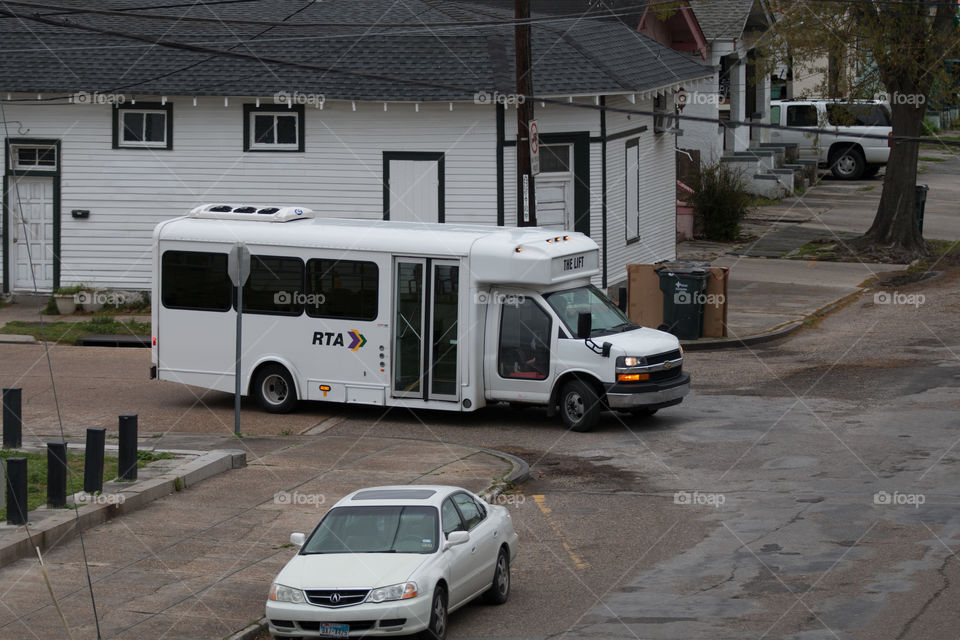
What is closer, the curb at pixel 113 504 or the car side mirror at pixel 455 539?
the car side mirror at pixel 455 539

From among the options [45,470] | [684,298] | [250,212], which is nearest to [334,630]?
[45,470]

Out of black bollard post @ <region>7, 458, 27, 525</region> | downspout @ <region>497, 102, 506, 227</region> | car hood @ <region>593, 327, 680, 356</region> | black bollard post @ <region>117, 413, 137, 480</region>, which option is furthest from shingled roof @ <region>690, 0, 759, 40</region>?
black bollard post @ <region>7, 458, 27, 525</region>

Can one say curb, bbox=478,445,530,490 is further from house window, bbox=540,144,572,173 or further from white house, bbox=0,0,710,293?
house window, bbox=540,144,572,173

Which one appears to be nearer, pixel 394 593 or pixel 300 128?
pixel 394 593

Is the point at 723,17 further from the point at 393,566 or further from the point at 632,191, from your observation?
the point at 393,566

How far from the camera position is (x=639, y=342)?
58.1 ft

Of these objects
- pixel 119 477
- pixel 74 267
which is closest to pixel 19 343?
pixel 74 267

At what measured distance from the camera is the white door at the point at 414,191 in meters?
26.1

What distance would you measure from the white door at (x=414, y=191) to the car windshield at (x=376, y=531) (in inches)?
618

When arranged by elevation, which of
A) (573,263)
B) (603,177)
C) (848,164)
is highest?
(848,164)

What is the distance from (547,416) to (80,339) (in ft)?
34.5

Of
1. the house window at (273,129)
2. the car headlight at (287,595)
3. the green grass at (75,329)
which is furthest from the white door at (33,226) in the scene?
the car headlight at (287,595)

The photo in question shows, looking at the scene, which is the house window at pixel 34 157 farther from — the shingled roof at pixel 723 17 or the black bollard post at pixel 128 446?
the shingled roof at pixel 723 17

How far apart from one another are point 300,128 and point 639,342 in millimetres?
11275
